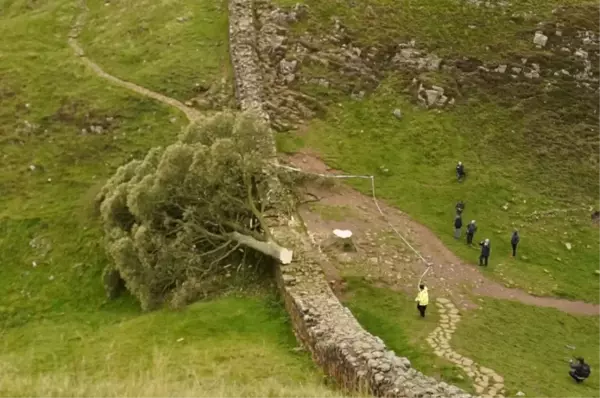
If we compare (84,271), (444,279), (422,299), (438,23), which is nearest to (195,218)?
(84,271)

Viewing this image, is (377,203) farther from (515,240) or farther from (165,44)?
(165,44)

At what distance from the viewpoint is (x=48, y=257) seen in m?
35.6

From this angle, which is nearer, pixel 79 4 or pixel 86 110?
pixel 86 110

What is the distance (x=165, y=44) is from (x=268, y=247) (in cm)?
2853

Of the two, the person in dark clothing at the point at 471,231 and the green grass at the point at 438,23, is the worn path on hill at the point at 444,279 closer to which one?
the person in dark clothing at the point at 471,231

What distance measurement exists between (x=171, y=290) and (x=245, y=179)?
5.82 meters

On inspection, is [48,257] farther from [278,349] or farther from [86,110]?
[278,349]

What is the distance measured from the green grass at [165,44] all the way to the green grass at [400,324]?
22.4 metres

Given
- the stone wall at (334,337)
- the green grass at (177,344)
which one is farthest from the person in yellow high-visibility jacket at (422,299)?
the green grass at (177,344)

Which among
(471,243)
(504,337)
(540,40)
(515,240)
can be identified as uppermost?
(540,40)

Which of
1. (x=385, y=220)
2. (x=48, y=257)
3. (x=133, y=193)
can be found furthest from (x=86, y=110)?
(x=385, y=220)

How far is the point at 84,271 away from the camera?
3447cm

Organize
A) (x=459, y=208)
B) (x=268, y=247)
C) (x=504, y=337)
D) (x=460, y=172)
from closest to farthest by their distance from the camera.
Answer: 1. (x=504, y=337)
2. (x=268, y=247)
3. (x=459, y=208)
4. (x=460, y=172)

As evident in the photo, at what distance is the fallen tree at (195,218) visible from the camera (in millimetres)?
28781
